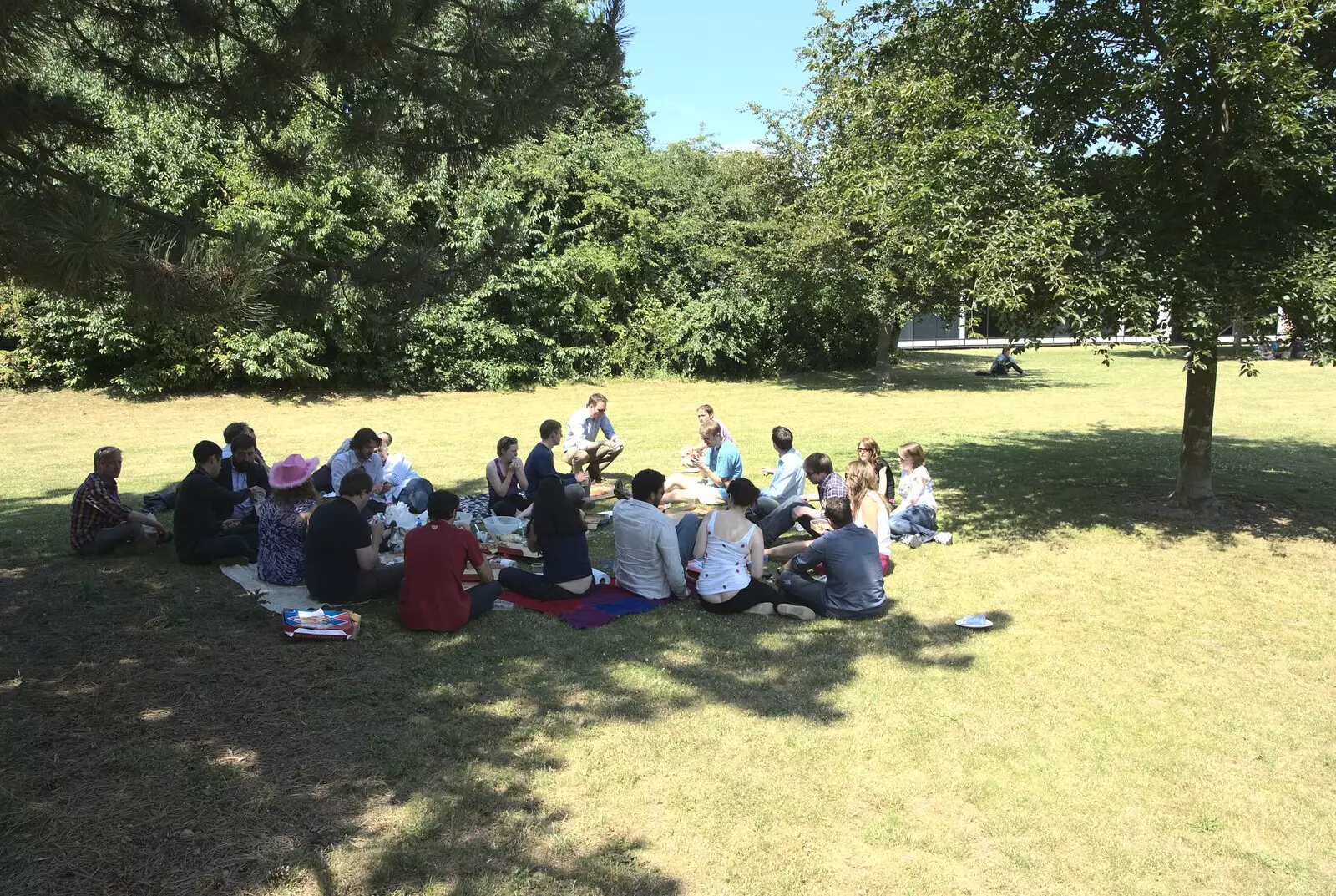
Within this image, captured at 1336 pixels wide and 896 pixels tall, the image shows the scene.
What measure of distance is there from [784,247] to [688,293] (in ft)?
12.6

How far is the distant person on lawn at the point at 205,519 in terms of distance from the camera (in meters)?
7.46

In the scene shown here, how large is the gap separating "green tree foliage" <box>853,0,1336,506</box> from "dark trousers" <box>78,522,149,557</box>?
798 centimetres

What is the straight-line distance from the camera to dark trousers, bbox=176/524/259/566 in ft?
24.9

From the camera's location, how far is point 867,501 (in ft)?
25.6

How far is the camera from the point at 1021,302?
787 cm

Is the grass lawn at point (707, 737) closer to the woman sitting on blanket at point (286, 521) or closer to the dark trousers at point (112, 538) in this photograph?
the dark trousers at point (112, 538)

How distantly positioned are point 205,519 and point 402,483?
7.46 feet

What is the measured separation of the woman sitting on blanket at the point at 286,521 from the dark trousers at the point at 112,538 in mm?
1466

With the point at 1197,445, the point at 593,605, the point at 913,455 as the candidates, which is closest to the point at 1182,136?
the point at 1197,445

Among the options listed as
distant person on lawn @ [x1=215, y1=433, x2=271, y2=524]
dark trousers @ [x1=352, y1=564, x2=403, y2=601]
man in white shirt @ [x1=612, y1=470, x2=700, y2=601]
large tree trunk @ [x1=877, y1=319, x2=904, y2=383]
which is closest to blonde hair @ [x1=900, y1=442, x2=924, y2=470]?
man in white shirt @ [x1=612, y1=470, x2=700, y2=601]

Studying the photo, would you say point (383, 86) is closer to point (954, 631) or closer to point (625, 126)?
point (954, 631)

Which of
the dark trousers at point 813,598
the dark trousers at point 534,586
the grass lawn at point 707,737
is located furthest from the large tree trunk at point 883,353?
the dark trousers at point 534,586

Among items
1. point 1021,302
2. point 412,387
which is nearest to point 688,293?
point 412,387

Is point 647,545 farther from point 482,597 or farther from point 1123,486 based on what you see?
point 1123,486
